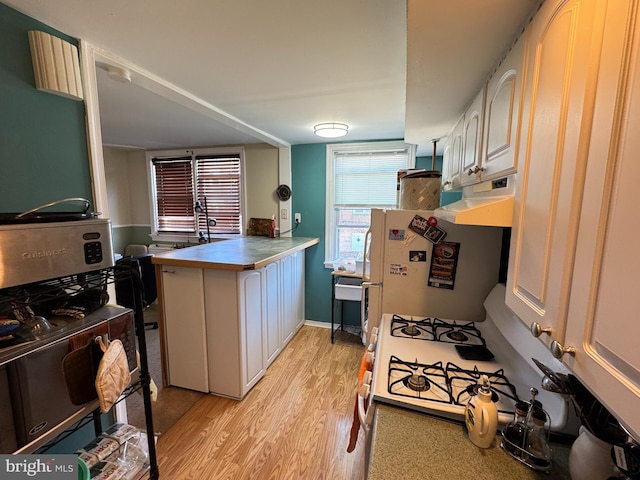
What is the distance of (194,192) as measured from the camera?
3799mm

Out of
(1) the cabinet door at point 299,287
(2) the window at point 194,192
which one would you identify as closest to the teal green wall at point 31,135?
(1) the cabinet door at point 299,287

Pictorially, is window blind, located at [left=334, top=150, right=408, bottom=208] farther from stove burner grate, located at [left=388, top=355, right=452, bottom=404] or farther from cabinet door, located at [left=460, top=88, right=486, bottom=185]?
stove burner grate, located at [left=388, top=355, right=452, bottom=404]

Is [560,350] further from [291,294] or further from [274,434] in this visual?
[291,294]

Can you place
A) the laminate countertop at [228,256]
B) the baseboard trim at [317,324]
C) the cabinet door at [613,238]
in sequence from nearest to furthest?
the cabinet door at [613,238], the laminate countertop at [228,256], the baseboard trim at [317,324]

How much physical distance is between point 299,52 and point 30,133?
1173mm

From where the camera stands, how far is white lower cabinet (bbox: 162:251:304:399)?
207 cm

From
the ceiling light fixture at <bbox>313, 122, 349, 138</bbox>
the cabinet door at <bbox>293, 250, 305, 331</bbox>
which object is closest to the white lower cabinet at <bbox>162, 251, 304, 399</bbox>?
the cabinet door at <bbox>293, 250, 305, 331</bbox>

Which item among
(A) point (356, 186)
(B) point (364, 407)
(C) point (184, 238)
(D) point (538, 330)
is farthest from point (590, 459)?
(C) point (184, 238)

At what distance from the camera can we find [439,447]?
830 millimetres

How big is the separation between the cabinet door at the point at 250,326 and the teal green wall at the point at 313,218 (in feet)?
3.82

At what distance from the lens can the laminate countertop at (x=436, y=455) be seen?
746mm

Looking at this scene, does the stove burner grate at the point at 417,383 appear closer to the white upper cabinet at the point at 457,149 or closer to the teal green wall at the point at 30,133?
the white upper cabinet at the point at 457,149

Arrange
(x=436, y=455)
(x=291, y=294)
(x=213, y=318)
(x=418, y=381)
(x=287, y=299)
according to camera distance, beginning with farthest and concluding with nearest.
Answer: (x=291, y=294)
(x=287, y=299)
(x=213, y=318)
(x=418, y=381)
(x=436, y=455)

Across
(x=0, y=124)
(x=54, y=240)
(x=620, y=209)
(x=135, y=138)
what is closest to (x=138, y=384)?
(x=54, y=240)
